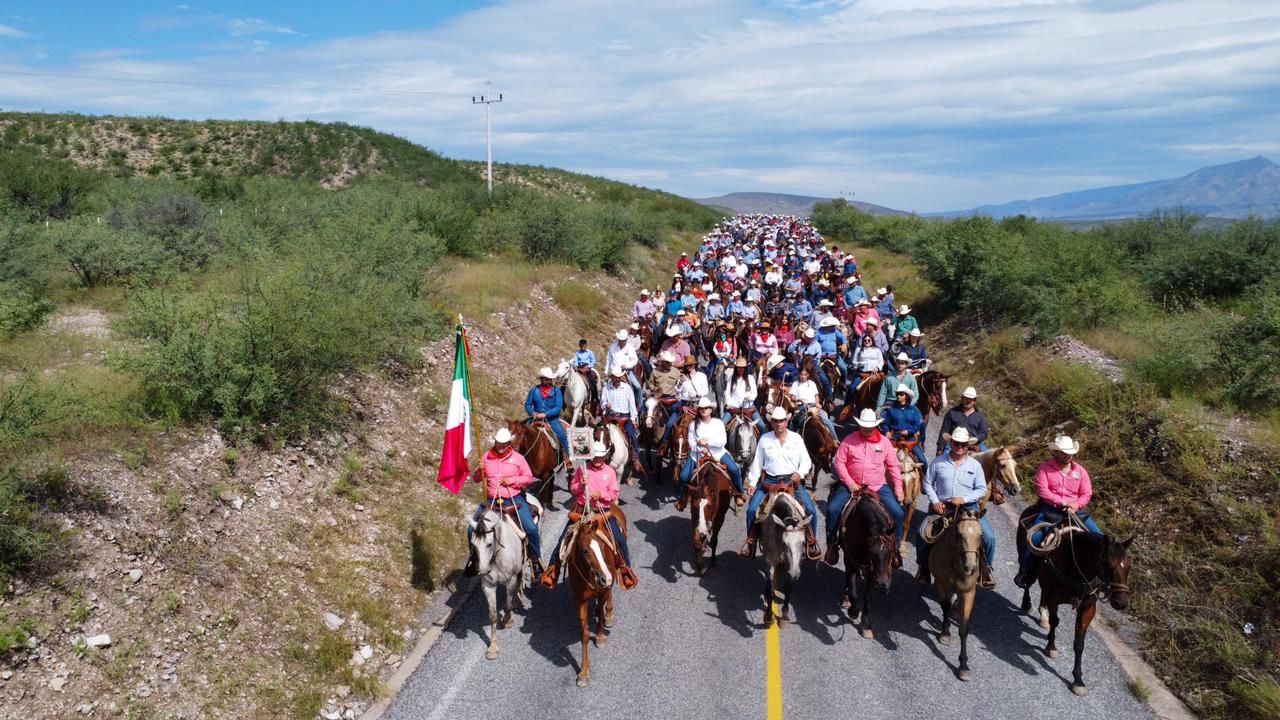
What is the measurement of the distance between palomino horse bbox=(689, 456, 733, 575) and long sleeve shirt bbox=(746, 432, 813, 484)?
1.68ft

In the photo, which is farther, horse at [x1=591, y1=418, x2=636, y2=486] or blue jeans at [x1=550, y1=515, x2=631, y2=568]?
horse at [x1=591, y1=418, x2=636, y2=486]

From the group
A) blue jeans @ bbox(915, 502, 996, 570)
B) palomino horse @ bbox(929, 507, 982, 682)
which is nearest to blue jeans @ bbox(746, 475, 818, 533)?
blue jeans @ bbox(915, 502, 996, 570)

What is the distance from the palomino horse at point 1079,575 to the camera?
701 centimetres

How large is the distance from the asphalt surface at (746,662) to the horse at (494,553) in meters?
0.37

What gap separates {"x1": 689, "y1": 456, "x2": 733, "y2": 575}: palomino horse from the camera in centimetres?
959

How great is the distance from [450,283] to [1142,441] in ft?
56.3

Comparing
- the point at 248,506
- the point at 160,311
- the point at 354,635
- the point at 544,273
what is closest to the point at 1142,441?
the point at 354,635

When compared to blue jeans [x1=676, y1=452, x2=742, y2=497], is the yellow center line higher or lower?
lower

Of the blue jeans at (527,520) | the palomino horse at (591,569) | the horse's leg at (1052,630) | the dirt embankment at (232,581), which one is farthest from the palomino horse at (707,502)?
the horse's leg at (1052,630)

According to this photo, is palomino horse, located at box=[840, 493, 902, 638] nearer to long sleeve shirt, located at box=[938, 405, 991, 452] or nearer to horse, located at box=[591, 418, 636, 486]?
long sleeve shirt, located at box=[938, 405, 991, 452]

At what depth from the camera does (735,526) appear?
1158 centimetres

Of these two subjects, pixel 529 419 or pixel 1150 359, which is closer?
pixel 529 419

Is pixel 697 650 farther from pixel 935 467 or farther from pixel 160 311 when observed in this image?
pixel 160 311

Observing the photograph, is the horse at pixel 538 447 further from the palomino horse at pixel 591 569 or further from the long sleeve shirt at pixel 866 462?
the long sleeve shirt at pixel 866 462
